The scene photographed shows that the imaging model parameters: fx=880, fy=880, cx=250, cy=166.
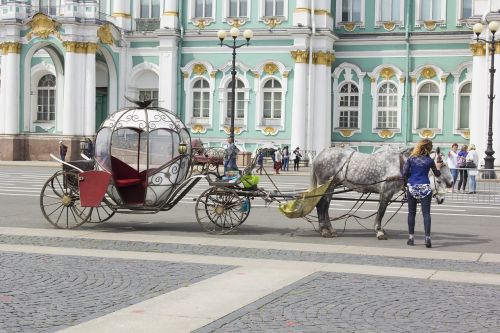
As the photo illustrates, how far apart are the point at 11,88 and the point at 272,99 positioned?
14.7 meters

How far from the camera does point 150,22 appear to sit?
166 ft

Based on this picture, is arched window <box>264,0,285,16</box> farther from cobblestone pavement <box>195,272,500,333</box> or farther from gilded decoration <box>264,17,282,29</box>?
cobblestone pavement <box>195,272,500,333</box>

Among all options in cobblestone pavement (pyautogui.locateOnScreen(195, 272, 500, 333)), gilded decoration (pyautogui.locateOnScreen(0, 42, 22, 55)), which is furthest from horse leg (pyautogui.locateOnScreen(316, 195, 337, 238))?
gilded decoration (pyautogui.locateOnScreen(0, 42, 22, 55))

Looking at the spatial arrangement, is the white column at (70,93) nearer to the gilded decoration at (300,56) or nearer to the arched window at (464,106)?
the gilded decoration at (300,56)

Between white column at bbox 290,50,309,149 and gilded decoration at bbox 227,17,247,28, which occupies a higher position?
gilded decoration at bbox 227,17,247,28

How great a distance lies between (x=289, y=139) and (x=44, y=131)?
47.3 feet

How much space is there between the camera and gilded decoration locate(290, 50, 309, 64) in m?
46.6

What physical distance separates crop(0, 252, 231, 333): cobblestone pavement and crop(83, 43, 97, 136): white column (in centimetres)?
3644

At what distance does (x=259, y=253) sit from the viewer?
1359cm

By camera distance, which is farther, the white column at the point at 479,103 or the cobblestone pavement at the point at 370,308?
the white column at the point at 479,103

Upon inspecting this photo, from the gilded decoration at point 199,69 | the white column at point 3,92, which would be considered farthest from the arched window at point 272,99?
the white column at point 3,92

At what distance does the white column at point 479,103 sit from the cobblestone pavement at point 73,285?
32.0 metres

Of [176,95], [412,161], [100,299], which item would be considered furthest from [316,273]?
[176,95]

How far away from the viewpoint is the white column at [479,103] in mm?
41812
